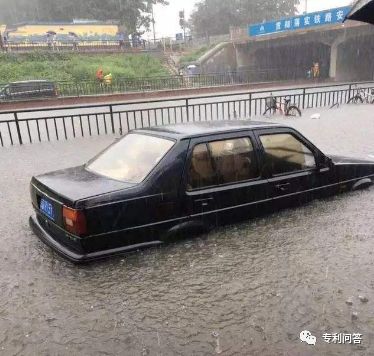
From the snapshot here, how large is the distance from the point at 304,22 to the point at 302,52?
12354mm

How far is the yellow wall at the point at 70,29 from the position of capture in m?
38.5

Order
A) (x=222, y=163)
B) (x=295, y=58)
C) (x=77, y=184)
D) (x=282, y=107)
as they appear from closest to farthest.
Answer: (x=77, y=184)
(x=222, y=163)
(x=282, y=107)
(x=295, y=58)

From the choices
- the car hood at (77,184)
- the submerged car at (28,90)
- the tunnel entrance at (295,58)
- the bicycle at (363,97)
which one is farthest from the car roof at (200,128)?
the tunnel entrance at (295,58)

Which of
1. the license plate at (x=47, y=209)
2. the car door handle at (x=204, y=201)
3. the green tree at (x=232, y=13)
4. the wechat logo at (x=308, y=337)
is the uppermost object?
the green tree at (x=232, y=13)

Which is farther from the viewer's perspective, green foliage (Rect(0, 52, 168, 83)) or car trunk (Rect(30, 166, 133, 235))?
green foliage (Rect(0, 52, 168, 83))

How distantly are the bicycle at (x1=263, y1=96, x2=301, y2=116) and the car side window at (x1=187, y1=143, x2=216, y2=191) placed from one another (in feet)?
40.1

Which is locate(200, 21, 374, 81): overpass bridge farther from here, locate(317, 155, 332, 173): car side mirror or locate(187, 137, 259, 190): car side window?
locate(187, 137, 259, 190): car side window

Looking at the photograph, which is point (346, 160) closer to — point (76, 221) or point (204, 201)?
point (204, 201)

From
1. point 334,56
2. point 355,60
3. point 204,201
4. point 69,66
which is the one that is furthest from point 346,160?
point 355,60

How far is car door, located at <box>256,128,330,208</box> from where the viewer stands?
486 cm

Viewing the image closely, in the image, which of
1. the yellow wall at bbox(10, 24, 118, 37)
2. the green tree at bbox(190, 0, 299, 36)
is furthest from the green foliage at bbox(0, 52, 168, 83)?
the green tree at bbox(190, 0, 299, 36)

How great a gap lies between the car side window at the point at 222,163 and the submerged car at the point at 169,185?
1 centimetres

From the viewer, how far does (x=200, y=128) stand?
4719 mm

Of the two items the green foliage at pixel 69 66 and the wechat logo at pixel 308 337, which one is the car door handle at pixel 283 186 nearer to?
the wechat logo at pixel 308 337
